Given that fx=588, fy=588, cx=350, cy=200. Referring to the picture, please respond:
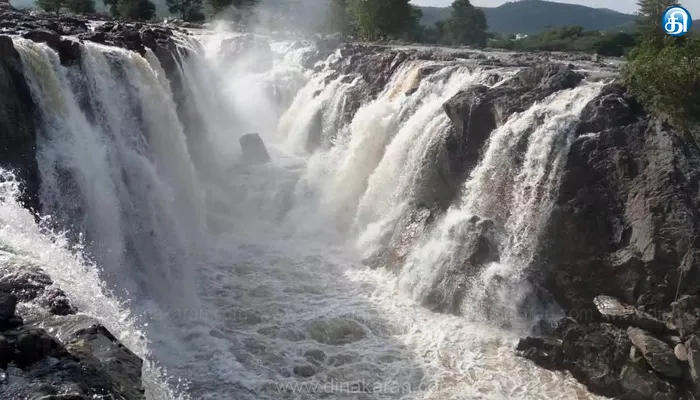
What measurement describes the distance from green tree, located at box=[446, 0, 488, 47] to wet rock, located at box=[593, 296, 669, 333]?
182 feet

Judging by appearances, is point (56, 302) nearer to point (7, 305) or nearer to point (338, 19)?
point (7, 305)

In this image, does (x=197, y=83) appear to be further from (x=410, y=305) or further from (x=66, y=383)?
(x=66, y=383)

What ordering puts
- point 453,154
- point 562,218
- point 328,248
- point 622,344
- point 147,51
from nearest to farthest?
1. point 622,344
2. point 562,218
3. point 453,154
4. point 328,248
5. point 147,51

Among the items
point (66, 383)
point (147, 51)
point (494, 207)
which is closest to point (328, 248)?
point (494, 207)

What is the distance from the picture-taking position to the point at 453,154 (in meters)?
17.2

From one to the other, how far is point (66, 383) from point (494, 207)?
1173cm

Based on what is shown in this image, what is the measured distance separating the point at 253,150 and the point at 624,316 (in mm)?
16406

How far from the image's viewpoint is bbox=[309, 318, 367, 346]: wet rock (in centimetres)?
1365

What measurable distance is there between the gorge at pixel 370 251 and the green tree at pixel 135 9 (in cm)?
3843

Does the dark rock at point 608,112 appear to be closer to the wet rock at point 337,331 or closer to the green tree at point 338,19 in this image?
the wet rock at point 337,331

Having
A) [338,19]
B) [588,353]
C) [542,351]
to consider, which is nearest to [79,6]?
[338,19]

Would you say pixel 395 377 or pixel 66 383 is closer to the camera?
pixel 66 383

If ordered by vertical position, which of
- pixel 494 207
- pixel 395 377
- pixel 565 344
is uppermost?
pixel 494 207

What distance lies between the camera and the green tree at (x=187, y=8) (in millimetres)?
63125
